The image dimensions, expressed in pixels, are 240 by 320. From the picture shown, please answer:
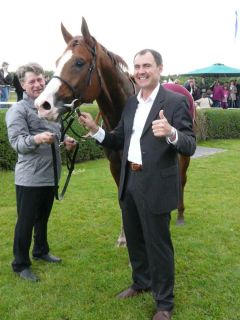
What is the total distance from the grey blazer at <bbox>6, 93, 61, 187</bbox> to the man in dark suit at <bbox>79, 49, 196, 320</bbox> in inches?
31.6

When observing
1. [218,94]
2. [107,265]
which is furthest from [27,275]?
[218,94]

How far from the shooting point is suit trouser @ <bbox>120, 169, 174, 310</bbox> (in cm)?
332

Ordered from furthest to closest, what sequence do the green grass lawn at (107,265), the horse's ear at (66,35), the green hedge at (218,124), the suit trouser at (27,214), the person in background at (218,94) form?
the person in background at (218,94)
the green hedge at (218,124)
the suit trouser at (27,214)
the green grass lawn at (107,265)
the horse's ear at (66,35)

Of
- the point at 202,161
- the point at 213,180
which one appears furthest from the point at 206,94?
the point at 213,180

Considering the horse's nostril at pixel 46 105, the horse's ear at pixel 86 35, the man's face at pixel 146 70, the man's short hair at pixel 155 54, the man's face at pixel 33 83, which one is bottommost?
the horse's nostril at pixel 46 105

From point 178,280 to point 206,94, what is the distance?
2176 centimetres

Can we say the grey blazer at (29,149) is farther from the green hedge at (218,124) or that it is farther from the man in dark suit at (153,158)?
the green hedge at (218,124)

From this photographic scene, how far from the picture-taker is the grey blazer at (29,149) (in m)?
3.92

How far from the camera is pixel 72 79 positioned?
11.1ft

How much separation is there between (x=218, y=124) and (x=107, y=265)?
11.7m

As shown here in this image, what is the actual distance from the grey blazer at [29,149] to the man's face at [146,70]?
1.20 metres

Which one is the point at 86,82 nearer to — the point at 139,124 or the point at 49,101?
the point at 49,101

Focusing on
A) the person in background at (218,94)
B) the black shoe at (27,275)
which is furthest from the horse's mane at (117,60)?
the person in background at (218,94)

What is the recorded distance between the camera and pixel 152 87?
3.27m
